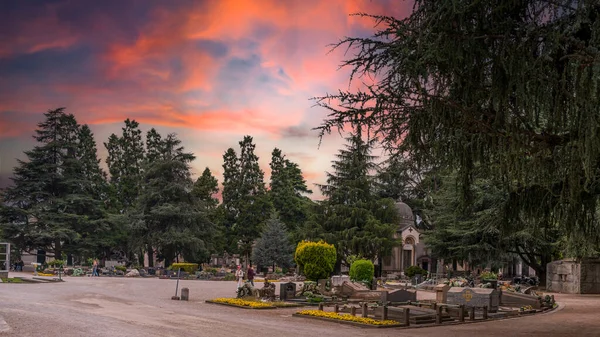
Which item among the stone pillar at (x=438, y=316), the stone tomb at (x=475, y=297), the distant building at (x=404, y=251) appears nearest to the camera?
the stone pillar at (x=438, y=316)

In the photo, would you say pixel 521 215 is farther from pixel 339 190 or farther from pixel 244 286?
pixel 339 190

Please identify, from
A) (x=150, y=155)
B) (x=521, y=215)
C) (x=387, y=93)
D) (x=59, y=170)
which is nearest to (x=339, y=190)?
(x=150, y=155)

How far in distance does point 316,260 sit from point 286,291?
318 inches

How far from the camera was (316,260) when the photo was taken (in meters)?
35.6

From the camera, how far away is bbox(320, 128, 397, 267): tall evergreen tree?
55.8 metres

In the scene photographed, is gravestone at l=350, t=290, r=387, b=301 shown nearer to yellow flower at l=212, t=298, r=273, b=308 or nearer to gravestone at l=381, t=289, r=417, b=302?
gravestone at l=381, t=289, r=417, b=302

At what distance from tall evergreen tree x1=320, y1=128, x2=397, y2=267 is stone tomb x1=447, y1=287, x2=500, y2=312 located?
30.6m

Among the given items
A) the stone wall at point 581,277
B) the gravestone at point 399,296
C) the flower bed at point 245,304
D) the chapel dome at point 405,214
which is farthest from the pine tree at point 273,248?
Result: the gravestone at point 399,296

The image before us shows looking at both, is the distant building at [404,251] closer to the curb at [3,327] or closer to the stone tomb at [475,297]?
the stone tomb at [475,297]

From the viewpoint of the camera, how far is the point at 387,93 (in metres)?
11.9

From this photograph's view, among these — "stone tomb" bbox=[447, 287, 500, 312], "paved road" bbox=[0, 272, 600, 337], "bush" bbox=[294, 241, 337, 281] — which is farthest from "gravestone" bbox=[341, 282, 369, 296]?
"paved road" bbox=[0, 272, 600, 337]

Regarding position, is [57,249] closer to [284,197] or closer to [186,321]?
[284,197]

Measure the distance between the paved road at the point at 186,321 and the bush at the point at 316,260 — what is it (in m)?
10.5

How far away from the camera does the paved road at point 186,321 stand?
15594mm
